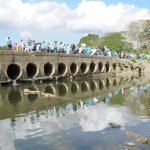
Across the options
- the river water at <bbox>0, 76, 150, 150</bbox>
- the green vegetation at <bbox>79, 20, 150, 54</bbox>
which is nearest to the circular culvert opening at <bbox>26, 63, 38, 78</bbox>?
the river water at <bbox>0, 76, 150, 150</bbox>

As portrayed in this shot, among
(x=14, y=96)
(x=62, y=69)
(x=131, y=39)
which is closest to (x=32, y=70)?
(x=62, y=69)

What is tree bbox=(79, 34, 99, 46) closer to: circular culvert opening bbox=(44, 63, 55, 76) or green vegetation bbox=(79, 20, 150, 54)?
green vegetation bbox=(79, 20, 150, 54)

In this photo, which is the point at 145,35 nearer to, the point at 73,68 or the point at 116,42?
the point at 116,42

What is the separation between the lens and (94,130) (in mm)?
21984

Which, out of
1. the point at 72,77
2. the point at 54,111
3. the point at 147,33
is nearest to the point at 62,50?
the point at 72,77

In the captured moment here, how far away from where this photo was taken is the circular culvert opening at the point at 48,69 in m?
55.4

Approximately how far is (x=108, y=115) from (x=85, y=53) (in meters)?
42.0

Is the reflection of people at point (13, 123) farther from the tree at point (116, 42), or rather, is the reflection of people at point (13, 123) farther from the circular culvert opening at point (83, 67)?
the tree at point (116, 42)

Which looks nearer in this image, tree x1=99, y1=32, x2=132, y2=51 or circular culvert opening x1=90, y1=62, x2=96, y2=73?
circular culvert opening x1=90, y1=62, x2=96, y2=73

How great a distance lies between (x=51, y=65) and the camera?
55469 millimetres

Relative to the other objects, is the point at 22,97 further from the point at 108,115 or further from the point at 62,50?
the point at 62,50

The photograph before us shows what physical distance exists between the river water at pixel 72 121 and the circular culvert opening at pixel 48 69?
16994 millimetres

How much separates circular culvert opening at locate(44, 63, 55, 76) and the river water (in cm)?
1699

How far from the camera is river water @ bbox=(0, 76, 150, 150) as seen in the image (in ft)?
62.3
